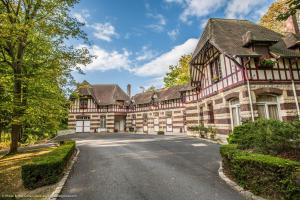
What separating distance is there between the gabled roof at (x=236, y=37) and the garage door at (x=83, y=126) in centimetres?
2381

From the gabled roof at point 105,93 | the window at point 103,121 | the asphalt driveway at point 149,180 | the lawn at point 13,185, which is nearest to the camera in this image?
the asphalt driveway at point 149,180

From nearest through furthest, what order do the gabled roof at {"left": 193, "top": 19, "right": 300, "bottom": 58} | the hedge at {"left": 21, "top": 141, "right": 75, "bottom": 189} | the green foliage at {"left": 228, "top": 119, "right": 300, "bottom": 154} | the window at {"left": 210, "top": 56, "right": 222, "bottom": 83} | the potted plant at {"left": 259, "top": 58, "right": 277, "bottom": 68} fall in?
the hedge at {"left": 21, "top": 141, "right": 75, "bottom": 189}, the green foliage at {"left": 228, "top": 119, "right": 300, "bottom": 154}, the potted plant at {"left": 259, "top": 58, "right": 277, "bottom": 68}, the gabled roof at {"left": 193, "top": 19, "right": 300, "bottom": 58}, the window at {"left": 210, "top": 56, "right": 222, "bottom": 83}

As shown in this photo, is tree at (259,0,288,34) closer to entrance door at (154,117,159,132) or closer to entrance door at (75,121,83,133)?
entrance door at (154,117,159,132)

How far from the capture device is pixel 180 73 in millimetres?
35156

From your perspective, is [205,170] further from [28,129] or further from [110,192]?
[28,129]

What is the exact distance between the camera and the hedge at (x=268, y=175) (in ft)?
12.0

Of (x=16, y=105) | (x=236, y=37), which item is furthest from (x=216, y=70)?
(x=16, y=105)

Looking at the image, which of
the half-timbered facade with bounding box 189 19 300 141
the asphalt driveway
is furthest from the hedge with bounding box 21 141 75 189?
the half-timbered facade with bounding box 189 19 300 141

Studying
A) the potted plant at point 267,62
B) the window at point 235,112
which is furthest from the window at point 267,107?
the potted plant at point 267,62

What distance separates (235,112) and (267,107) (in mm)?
1819

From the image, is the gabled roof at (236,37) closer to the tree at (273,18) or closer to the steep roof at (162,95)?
the tree at (273,18)

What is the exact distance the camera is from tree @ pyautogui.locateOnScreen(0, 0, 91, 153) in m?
9.39

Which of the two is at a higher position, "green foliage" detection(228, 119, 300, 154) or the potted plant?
the potted plant

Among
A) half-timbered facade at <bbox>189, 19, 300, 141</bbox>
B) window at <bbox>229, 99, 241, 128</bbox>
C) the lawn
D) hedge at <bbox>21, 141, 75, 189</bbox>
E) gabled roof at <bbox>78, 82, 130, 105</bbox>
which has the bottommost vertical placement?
the lawn
